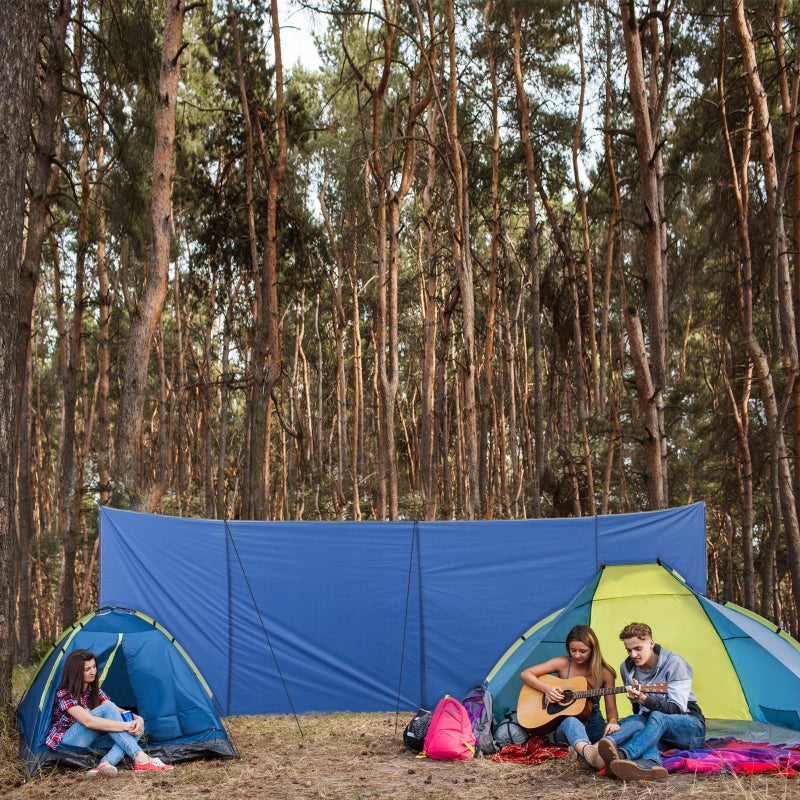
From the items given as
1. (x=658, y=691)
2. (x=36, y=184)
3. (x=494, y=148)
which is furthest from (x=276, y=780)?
(x=494, y=148)

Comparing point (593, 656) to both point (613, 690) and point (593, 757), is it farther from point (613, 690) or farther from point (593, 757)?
point (593, 757)

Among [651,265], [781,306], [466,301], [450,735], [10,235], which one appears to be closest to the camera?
[450,735]

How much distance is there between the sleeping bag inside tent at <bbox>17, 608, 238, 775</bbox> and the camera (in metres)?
5.15

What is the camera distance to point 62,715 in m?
5.00

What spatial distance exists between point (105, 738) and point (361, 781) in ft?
4.75

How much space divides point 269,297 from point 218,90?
5.02 m

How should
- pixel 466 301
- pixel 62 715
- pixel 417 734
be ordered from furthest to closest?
1. pixel 466 301
2. pixel 417 734
3. pixel 62 715

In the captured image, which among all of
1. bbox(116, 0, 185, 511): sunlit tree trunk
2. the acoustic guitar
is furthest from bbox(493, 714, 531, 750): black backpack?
bbox(116, 0, 185, 511): sunlit tree trunk

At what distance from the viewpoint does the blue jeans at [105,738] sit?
490 cm

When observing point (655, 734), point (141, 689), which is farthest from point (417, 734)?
point (141, 689)

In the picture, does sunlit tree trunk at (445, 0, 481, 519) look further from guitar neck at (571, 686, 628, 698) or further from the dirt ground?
guitar neck at (571, 686, 628, 698)

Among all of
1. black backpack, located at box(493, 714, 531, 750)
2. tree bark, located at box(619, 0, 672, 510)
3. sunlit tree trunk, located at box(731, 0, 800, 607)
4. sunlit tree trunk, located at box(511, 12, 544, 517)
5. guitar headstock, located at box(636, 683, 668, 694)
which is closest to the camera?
guitar headstock, located at box(636, 683, 668, 694)

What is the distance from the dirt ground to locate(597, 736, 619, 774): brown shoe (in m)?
0.09

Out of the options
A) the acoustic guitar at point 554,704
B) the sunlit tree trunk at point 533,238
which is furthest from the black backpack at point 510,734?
the sunlit tree trunk at point 533,238
